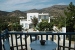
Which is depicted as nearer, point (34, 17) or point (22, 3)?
point (34, 17)

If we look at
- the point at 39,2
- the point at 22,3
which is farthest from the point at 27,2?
the point at 39,2

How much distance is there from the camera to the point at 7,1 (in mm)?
29953

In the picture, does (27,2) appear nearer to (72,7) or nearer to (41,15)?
(41,15)

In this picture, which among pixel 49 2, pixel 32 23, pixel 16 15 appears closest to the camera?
pixel 32 23

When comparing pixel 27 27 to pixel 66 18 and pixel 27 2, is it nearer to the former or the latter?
pixel 66 18

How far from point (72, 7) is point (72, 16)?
110cm

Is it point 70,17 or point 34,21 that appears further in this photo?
point 34,21

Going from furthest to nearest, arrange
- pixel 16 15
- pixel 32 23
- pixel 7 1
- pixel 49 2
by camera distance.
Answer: pixel 49 2, pixel 7 1, pixel 16 15, pixel 32 23

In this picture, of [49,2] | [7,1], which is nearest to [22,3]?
[7,1]

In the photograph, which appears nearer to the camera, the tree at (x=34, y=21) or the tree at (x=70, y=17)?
the tree at (x=70, y=17)

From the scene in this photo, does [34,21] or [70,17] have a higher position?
[70,17]

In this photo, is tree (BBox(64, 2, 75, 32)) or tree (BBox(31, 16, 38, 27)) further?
tree (BBox(31, 16, 38, 27))

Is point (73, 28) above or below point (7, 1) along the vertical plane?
below

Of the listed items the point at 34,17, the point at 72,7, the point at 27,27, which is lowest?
the point at 27,27
